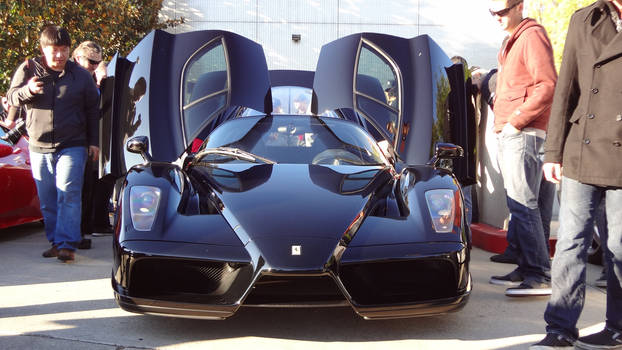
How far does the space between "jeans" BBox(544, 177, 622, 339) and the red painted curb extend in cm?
269

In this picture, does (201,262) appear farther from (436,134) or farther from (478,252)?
(478,252)

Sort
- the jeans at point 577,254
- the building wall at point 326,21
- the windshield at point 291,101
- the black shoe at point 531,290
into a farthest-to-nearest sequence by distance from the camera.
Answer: the building wall at point 326,21 < the windshield at point 291,101 < the black shoe at point 531,290 < the jeans at point 577,254

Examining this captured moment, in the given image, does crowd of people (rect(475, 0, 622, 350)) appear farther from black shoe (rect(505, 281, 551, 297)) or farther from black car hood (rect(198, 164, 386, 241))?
black car hood (rect(198, 164, 386, 241))

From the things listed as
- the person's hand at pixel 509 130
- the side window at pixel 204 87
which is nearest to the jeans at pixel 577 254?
the person's hand at pixel 509 130

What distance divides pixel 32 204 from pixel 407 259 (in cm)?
437

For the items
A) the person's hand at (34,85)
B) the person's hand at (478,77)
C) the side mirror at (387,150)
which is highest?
the person's hand at (478,77)

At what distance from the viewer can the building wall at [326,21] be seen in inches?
648

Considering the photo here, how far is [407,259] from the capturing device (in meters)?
2.90

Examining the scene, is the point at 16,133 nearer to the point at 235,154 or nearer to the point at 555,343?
the point at 235,154

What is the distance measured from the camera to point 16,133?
554 centimetres

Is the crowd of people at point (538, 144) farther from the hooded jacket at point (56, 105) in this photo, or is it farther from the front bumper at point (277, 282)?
the front bumper at point (277, 282)

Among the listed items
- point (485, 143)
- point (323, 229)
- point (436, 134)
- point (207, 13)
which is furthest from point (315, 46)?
point (323, 229)

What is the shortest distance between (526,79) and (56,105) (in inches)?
137

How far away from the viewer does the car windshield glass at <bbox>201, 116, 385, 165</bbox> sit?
13.5 feet
